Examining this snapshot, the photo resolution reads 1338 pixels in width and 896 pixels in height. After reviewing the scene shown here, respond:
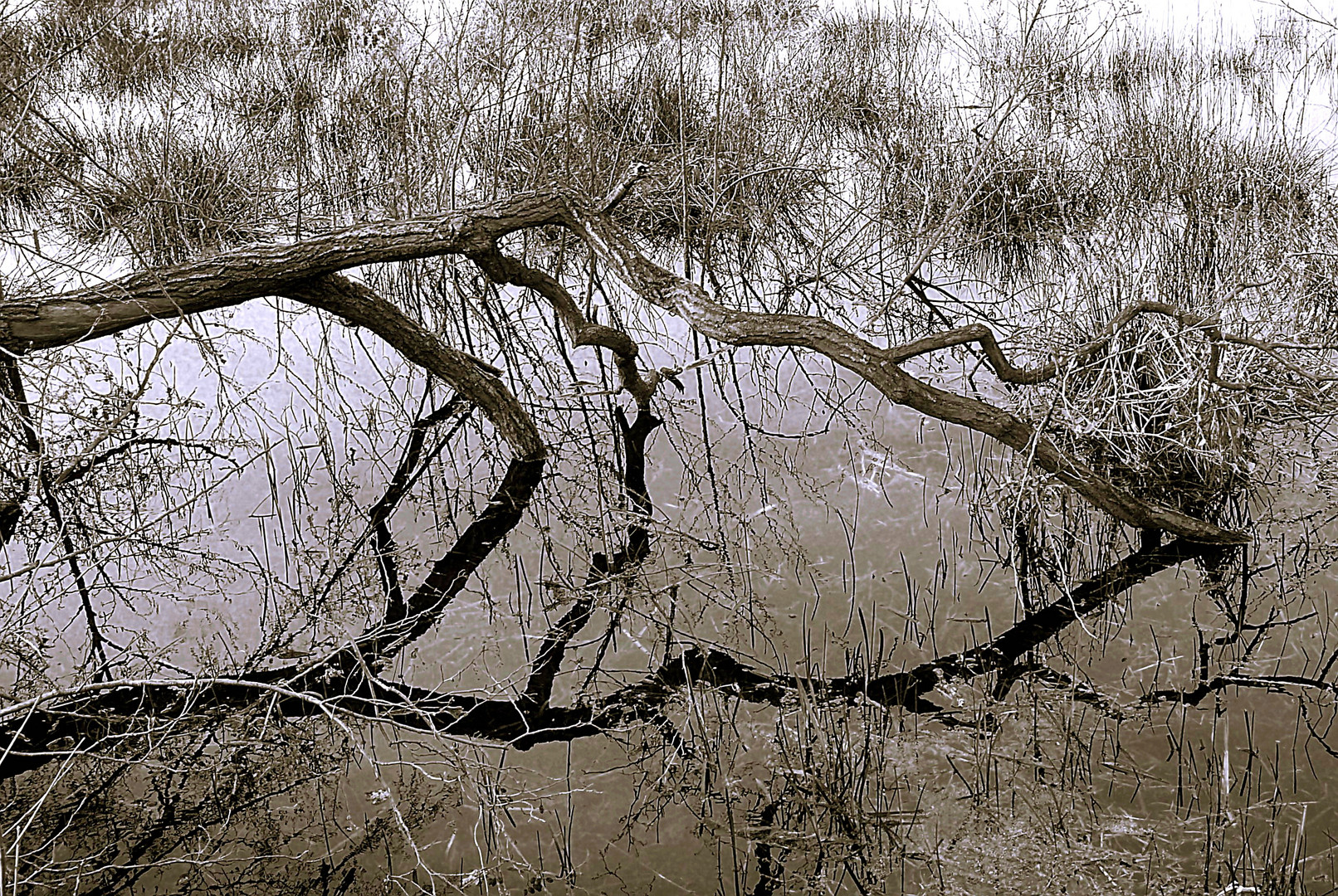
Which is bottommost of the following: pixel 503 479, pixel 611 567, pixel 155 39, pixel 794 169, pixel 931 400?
pixel 611 567

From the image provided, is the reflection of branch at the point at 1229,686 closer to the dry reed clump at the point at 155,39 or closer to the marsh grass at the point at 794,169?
the marsh grass at the point at 794,169

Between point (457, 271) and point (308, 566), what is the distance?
1544mm

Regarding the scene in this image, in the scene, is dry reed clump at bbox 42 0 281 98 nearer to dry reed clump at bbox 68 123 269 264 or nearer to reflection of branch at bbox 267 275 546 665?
dry reed clump at bbox 68 123 269 264

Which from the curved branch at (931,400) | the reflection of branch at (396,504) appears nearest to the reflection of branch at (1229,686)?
the curved branch at (931,400)

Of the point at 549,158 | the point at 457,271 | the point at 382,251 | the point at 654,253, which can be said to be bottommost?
the point at 382,251

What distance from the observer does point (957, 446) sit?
3.35 meters

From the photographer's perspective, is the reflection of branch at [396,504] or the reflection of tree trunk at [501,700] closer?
the reflection of tree trunk at [501,700]

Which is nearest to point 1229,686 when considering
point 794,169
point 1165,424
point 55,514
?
point 1165,424

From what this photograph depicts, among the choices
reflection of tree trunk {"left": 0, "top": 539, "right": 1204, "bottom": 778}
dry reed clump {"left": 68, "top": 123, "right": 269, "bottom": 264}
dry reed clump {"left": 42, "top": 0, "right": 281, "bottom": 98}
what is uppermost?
dry reed clump {"left": 42, "top": 0, "right": 281, "bottom": 98}


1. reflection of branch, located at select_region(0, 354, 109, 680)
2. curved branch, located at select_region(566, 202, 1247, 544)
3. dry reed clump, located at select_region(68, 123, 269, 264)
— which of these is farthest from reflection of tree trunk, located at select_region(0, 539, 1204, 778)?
dry reed clump, located at select_region(68, 123, 269, 264)

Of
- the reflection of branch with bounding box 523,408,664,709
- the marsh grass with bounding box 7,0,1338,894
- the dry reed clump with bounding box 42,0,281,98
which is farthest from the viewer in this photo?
the dry reed clump with bounding box 42,0,281,98

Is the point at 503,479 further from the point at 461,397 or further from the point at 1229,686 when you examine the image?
the point at 1229,686

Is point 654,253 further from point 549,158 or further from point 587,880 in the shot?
point 587,880

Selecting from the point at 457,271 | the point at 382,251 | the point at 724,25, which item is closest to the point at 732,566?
the point at 382,251
